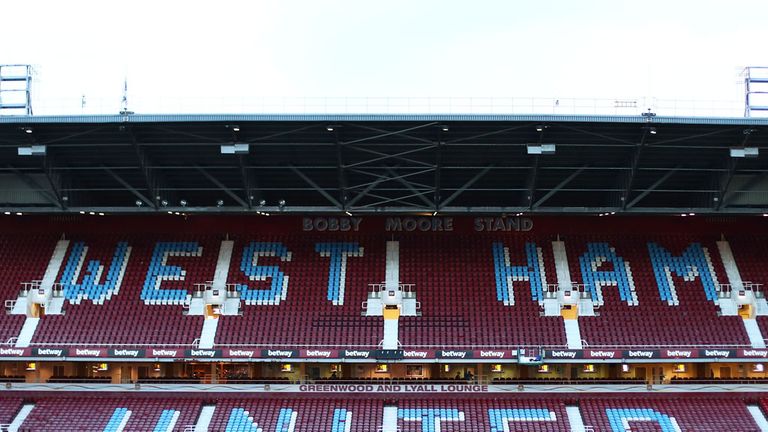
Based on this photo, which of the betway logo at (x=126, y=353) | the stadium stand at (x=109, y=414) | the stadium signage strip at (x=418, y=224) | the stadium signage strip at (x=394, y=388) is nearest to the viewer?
the stadium stand at (x=109, y=414)

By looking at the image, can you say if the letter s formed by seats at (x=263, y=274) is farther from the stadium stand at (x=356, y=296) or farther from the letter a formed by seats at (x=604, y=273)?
the letter a formed by seats at (x=604, y=273)

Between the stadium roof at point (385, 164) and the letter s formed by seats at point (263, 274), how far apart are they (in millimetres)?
2765

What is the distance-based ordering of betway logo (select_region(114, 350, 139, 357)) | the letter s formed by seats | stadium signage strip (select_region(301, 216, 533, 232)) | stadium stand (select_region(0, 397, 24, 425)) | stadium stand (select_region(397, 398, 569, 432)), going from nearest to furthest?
stadium stand (select_region(397, 398, 569, 432)) < stadium stand (select_region(0, 397, 24, 425)) < betway logo (select_region(114, 350, 139, 357)) < the letter s formed by seats < stadium signage strip (select_region(301, 216, 533, 232))

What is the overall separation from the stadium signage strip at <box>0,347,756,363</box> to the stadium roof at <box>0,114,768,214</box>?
649 centimetres

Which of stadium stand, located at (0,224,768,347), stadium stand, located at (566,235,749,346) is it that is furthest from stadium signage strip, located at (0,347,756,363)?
stadium stand, located at (566,235,749,346)

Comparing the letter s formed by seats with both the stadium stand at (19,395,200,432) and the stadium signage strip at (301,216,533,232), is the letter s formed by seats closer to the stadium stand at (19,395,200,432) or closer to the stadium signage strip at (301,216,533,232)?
the stadium signage strip at (301,216,533,232)

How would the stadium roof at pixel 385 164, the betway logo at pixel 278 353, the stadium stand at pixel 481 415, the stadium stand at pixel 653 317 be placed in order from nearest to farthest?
the stadium roof at pixel 385 164
the stadium stand at pixel 481 415
the betway logo at pixel 278 353
the stadium stand at pixel 653 317

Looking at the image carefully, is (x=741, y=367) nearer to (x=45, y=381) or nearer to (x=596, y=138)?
(x=596, y=138)

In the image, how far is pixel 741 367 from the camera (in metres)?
40.6

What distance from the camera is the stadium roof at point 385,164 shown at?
118 feet

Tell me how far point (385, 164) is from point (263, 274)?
8966 mm

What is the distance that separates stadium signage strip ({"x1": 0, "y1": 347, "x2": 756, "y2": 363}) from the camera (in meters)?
38.2

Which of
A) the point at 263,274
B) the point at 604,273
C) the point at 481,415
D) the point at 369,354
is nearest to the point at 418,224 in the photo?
the point at 263,274

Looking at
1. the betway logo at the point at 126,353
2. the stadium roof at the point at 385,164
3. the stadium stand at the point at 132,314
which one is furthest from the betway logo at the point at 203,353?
the stadium roof at the point at 385,164
